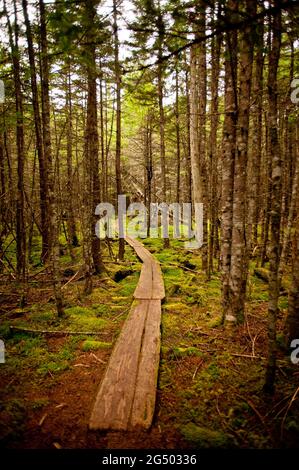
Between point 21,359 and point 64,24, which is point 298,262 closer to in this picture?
point 64,24

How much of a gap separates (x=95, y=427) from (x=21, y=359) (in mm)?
2409

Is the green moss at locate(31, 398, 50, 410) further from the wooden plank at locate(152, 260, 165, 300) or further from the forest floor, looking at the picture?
the wooden plank at locate(152, 260, 165, 300)

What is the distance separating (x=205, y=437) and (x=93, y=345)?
2933 mm

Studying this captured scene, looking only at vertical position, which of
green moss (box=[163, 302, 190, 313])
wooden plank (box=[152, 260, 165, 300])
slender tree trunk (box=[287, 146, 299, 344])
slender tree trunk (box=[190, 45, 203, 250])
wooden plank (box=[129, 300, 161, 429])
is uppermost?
slender tree trunk (box=[190, 45, 203, 250])

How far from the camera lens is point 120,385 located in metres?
3.99

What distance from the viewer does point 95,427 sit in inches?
128

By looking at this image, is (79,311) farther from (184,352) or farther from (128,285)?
(184,352)

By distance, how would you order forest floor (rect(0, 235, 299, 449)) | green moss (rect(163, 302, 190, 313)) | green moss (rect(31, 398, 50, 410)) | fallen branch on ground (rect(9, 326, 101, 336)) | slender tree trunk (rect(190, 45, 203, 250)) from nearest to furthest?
forest floor (rect(0, 235, 299, 449)) < green moss (rect(31, 398, 50, 410)) < fallen branch on ground (rect(9, 326, 101, 336)) < green moss (rect(163, 302, 190, 313)) < slender tree trunk (rect(190, 45, 203, 250))

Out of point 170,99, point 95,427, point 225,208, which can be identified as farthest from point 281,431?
point 170,99

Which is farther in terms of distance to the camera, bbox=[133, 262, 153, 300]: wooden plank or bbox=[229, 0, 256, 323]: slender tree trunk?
bbox=[133, 262, 153, 300]: wooden plank

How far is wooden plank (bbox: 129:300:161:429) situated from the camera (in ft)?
11.2

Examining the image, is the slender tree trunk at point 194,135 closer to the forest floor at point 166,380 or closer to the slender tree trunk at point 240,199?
the slender tree trunk at point 240,199

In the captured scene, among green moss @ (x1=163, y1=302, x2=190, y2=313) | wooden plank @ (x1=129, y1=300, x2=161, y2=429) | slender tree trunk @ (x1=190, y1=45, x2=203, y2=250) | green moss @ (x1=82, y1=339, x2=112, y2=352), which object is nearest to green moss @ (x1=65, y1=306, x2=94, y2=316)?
green moss @ (x1=82, y1=339, x2=112, y2=352)

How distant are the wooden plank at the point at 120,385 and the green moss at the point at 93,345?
374 millimetres
